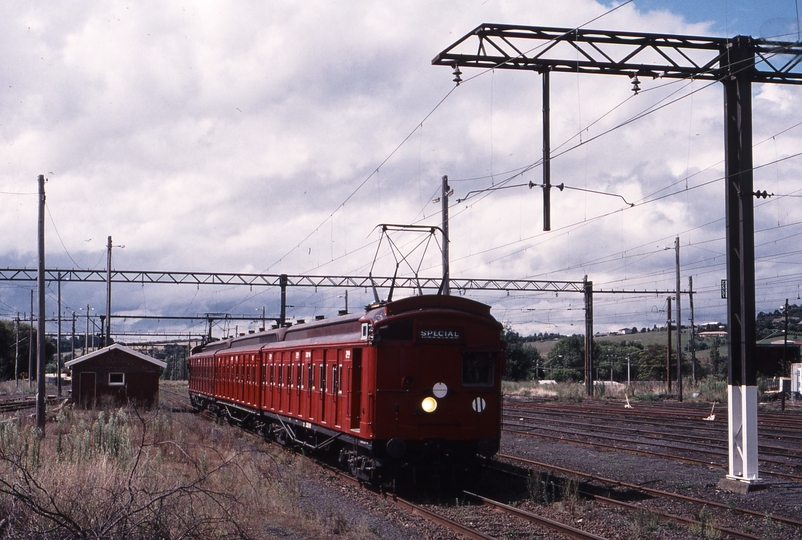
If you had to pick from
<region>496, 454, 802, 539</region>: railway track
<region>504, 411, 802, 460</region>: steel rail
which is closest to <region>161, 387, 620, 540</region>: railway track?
<region>496, 454, 802, 539</region>: railway track

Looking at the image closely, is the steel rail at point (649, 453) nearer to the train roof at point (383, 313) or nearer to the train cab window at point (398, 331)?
the train roof at point (383, 313)

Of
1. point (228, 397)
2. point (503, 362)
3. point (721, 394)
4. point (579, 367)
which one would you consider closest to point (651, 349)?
point (579, 367)

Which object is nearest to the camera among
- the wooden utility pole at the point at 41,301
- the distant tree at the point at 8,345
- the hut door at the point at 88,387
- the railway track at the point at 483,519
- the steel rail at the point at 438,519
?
the steel rail at the point at 438,519

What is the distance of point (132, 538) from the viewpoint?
741cm

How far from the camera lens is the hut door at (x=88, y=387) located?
35.7 m

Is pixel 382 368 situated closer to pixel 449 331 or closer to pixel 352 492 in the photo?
pixel 449 331

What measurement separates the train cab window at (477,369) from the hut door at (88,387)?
86.4 ft

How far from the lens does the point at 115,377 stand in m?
36.9

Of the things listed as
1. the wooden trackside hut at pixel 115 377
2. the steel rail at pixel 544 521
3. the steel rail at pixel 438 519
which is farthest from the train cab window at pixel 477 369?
the wooden trackside hut at pixel 115 377

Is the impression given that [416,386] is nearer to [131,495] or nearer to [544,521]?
[544,521]

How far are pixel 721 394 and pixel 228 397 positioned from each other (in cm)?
2887

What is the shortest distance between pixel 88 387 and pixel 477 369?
1061 inches

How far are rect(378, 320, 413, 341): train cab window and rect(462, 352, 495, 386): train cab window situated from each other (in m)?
1.14

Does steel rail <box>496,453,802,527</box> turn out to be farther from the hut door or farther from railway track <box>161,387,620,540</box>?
the hut door
